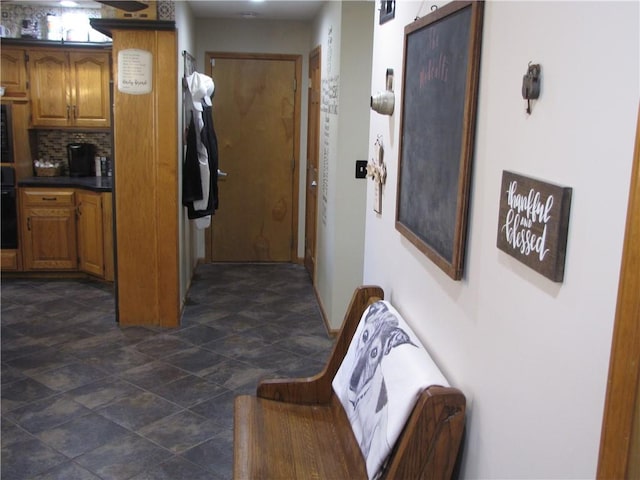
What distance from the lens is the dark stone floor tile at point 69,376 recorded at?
356cm

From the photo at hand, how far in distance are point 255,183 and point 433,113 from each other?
15.3ft

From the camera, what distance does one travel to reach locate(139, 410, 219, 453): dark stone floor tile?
2969 mm

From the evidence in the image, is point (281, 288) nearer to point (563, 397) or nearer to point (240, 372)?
point (240, 372)

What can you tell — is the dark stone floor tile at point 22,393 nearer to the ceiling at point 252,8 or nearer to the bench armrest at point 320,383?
the bench armrest at point 320,383

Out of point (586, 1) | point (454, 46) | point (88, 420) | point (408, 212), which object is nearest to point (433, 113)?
point (454, 46)

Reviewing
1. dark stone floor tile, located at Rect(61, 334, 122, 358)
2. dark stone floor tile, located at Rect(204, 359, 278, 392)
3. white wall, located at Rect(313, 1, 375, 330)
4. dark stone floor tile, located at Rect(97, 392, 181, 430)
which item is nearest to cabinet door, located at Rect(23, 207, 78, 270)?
dark stone floor tile, located at Rect(61, 334, 122, 358)

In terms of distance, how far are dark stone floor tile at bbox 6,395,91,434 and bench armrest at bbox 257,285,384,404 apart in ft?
4.48

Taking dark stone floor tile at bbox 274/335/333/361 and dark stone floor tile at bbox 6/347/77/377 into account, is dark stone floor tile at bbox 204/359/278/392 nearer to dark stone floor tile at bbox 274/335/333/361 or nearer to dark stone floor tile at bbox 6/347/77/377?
dark stone floor tile at bbox 274/335/333/361

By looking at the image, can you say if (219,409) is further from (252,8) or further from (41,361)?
(252,8)

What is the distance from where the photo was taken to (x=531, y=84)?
1186 mm

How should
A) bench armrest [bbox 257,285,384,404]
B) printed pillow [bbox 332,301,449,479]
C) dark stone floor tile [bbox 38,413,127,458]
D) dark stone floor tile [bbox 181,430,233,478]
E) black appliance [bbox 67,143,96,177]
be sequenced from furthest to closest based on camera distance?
black appliance [bbox 67,143,96,177]
dark stone floor tile [bbox 38,413,127,458]
dark stone floor tile [bbox 181,430,233,478]
bench armrest [bbox 257,285,384,404]
printed pillow [bbox 332,301,449,479]

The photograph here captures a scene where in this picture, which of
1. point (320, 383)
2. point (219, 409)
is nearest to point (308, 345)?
point (219, 409)

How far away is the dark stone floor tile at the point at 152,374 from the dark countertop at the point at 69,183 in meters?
2.08

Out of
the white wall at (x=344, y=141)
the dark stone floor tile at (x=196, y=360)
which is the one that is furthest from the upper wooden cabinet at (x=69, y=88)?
the dark stone floor tile at (x=196, y=360)
